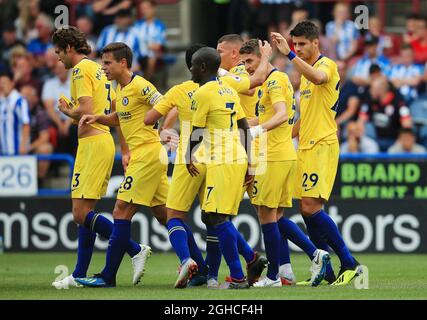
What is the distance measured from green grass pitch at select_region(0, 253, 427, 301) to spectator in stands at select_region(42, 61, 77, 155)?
3.23 m

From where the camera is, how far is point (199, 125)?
34.6 feet

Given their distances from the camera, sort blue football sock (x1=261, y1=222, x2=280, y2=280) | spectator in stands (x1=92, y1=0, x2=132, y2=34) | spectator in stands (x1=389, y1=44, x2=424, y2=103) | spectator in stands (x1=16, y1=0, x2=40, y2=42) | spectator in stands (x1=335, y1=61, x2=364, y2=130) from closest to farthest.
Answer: blue football sock (x1=261, y1=222, x2=280, y2=280)
spectator in stands (x1=335, y1=61, x2=364, y2=130)
spectator in stands (x1=389, y1=44, x2=424, y2=103)
spectator in stands (x1=92, y1=0, x2=132, y2=34)
spectator in stands (x1=16, y1=0, x2=40, y2=42)

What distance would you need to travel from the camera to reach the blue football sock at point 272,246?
37.0 ft

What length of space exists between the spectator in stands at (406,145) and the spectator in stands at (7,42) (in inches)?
291

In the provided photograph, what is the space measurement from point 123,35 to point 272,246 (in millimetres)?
9215

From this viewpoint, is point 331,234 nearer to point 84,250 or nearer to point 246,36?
point 84,250

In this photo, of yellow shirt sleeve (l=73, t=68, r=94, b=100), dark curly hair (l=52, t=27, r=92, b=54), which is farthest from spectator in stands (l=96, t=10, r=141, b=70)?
yellow shirt sleeve (l=73, t=68, r=94, b=100)

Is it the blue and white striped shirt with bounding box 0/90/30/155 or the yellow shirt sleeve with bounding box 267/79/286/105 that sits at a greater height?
the yellow shirt sleeve with bounding box 267/79/286/105

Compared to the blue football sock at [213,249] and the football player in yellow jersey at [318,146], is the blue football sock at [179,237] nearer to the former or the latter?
Answer: the blue football sock at [213,249]

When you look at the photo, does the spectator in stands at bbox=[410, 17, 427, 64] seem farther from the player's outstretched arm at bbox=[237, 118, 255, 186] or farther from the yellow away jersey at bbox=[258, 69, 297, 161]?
the player's outstretched arm at bbox=[237, 118, 255, 186]

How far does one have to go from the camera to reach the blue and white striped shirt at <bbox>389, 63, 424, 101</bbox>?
61.4 ft

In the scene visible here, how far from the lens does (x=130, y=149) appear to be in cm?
1151

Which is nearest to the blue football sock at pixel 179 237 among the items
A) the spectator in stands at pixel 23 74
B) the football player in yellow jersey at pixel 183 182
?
the football player in yellow jersey at pixel 183 182

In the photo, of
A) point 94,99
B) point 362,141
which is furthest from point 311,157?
point 362,141
